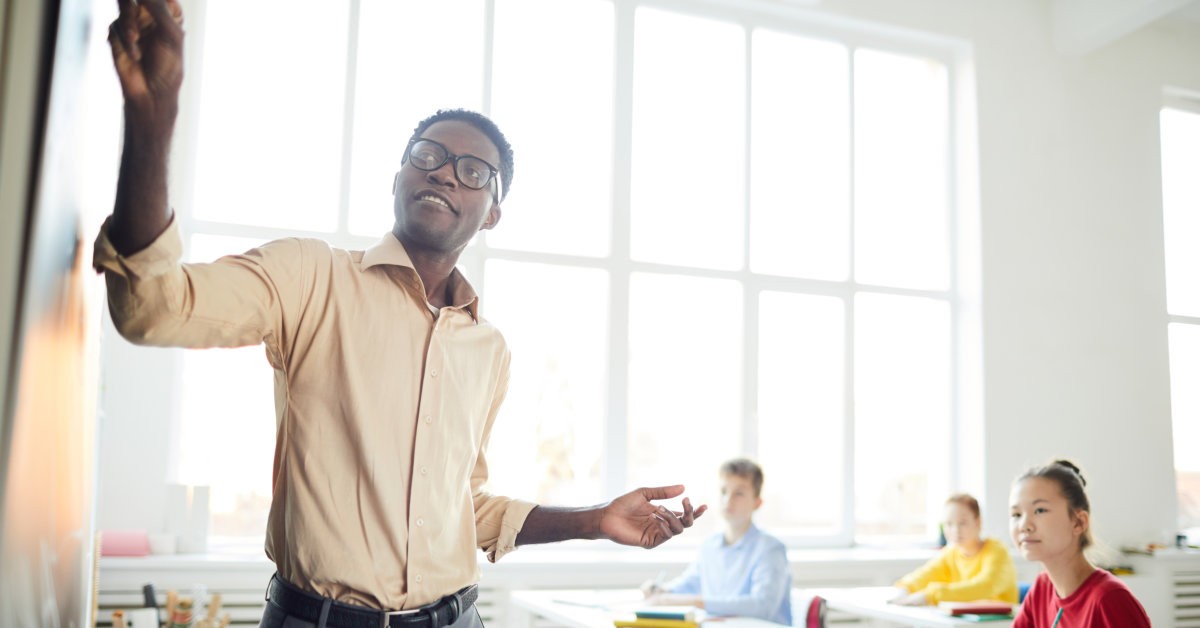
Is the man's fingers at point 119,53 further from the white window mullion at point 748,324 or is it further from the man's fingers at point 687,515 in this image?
the white window mullion at point 748,324

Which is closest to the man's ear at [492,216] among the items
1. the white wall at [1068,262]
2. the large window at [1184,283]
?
the white wall at [1068,262]

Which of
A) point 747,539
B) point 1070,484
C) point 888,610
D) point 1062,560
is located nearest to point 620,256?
point 747,539

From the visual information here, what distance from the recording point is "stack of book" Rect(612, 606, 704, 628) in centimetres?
328

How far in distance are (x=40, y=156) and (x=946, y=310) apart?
19.0ft

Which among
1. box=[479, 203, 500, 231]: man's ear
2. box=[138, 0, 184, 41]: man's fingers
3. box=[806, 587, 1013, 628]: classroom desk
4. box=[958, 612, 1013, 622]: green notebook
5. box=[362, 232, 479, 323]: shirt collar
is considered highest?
box=[479, 203, 500, 231]: man's ear

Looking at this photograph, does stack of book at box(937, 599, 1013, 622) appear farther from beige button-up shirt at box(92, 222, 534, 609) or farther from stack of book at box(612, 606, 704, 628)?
beige button-up shirt at box(92, 222, 534, 609)

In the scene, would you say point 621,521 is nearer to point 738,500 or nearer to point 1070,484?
point 1070,484

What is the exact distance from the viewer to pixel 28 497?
1.99 feet

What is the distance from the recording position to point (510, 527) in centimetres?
156

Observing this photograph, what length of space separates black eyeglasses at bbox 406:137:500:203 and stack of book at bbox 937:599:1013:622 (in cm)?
302

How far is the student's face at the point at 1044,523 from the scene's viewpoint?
2795 mm

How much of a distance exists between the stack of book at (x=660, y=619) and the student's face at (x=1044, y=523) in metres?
1.05

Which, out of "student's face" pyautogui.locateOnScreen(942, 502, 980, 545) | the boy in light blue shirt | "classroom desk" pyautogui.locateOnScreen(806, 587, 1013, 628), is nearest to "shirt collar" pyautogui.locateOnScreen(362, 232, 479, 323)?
the boy in light blue shirt

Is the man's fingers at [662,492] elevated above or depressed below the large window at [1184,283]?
below
